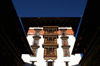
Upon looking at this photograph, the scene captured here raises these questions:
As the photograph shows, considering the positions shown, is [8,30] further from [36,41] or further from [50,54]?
[36,41]

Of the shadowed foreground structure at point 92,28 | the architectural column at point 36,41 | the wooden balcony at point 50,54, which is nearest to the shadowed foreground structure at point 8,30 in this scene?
the shadowed foreground structure at point 92,28

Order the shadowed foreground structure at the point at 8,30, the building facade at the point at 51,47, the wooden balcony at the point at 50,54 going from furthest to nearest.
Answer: the wooden balcony at the point at 50,54, the building facade at the point at 51,47, the shadowed foreground structure at the point at 8,30

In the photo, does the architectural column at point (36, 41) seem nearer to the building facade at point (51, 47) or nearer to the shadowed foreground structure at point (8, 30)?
the building facade at point (51, 47)

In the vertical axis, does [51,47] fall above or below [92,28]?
above

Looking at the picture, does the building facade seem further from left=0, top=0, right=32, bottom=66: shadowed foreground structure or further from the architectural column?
left=0, top=0, right=32, bottom=66: shadowed foreground structure

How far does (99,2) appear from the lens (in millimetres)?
6000

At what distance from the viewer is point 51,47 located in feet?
66.4

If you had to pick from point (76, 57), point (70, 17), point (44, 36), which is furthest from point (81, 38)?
point (70, 17)

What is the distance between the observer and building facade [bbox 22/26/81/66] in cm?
1869

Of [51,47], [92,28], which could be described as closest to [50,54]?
[51,47]

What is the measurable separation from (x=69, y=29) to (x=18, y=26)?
1746cm

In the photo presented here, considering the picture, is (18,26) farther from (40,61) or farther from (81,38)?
(40,61)

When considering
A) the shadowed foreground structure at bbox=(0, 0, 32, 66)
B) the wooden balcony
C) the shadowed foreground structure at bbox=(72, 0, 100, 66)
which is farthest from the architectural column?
the shadowed foreground structure at bbox=(72, 0, 100, 66)

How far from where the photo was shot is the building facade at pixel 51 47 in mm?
18688
